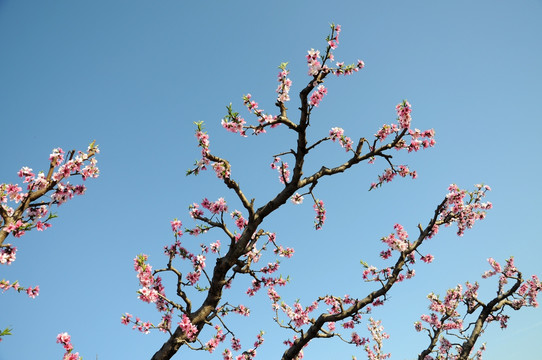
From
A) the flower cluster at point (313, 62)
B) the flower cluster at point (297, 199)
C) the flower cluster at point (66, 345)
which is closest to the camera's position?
the flower cluster at point (66, 345)

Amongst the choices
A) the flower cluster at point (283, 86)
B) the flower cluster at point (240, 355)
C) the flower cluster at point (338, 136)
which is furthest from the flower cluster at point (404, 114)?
the flower cluster at point (240, 355)

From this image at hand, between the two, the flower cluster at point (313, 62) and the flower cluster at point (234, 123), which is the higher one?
the flower cluster at point (313, 62)

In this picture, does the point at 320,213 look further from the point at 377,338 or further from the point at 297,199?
the point at 377,338

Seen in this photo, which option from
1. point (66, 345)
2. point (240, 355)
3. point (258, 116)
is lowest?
point (66, 345)

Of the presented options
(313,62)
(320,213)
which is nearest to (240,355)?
(320,213)

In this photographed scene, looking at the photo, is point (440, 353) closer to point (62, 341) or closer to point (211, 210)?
point (211, 210)

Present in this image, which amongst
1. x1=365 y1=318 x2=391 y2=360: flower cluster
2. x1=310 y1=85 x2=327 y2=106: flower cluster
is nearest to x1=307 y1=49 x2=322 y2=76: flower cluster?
x1=310 y1=85 x2=327 y2=106: flower cluster

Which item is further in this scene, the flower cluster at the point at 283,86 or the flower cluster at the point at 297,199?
the flower cluster at the point at 297,199

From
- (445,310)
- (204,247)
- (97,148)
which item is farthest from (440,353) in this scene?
(97,148)

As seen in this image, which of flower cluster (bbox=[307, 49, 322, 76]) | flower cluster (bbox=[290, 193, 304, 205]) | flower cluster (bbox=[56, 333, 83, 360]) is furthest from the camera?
flower cluster (bbox=[290, 193, 304, 205])

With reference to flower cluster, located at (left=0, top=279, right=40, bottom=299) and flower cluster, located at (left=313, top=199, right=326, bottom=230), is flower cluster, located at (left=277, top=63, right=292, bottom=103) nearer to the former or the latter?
flower cluster, located at (left=313, top=199, right=326, bottom=230)

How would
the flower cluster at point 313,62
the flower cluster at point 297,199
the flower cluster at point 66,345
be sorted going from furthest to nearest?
1. the flower cluster at point 297,199
2. the flower cluster at point 313,62
3. the flower cluster at point 66,345

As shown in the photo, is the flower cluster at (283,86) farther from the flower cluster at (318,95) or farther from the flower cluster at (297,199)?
the flower cluster at (297,199)

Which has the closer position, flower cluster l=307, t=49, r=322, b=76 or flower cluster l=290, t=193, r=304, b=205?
flower cluster l=307, t=49, r=322, b=76
